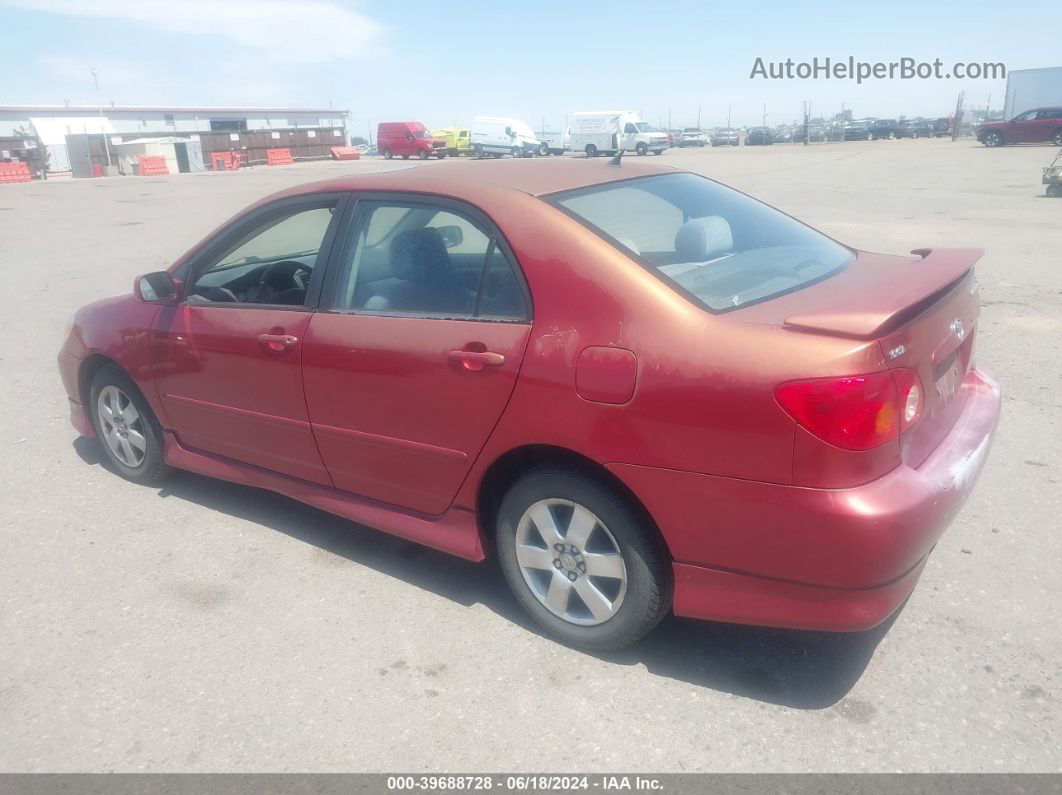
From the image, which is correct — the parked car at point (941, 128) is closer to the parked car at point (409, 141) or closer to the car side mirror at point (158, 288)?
the parked car at point (409, 141)

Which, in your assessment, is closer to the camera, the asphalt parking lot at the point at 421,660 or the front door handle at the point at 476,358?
the asphalt parking lot at the point at 421,660

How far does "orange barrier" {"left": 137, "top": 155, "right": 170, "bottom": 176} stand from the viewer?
43.4 meters

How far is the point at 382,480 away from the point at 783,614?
162 centimetres

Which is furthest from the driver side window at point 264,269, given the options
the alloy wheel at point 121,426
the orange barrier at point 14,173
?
the orange barrier at point 14,173

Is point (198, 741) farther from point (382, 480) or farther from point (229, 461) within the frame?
point (229, 461)

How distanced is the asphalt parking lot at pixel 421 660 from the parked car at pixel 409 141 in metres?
46.3

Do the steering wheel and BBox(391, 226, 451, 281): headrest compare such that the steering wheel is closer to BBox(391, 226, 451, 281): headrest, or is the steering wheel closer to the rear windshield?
BBox(391, 226, 451, 281): headrest

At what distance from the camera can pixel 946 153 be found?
35.6m

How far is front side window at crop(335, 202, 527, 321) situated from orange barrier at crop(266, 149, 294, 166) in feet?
168

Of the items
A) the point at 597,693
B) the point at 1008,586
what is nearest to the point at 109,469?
the point at 597,693

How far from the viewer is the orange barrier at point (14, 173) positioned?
3897 centimetres

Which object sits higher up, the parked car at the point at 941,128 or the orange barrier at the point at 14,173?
the orange barrier at the point at 14,173

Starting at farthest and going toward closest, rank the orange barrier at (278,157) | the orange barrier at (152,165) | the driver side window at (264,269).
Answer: the orange barrier at (278,157)
the orange barrier at (152,165)
the driver side window at (264,269)

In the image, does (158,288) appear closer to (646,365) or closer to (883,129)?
(646,365)
